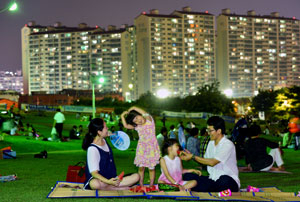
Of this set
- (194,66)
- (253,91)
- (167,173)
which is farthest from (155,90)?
(167,173)

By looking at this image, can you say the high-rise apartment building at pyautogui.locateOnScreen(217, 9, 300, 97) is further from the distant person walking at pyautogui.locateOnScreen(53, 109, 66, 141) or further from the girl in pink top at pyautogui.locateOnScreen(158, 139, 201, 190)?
the girl in pink top at pyautogui.locateOnScreen(158, 139, 201, 190)

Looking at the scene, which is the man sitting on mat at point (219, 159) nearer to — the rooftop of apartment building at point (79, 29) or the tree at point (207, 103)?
the tree at point (207, 103)

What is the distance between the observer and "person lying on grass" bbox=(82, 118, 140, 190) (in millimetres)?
6629

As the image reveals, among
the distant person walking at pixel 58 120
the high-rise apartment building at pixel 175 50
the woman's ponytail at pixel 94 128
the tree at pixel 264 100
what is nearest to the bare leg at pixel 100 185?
the woman's ponytail at pixel 94 128

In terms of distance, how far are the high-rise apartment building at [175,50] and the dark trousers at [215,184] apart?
432 feet

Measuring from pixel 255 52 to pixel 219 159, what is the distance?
523ft

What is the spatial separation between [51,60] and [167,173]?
166689 millimetres

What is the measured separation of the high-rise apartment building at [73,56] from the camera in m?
152

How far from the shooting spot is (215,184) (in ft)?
22.9

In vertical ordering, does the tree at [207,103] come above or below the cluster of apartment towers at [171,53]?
below

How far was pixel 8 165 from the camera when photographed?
38.7 ft

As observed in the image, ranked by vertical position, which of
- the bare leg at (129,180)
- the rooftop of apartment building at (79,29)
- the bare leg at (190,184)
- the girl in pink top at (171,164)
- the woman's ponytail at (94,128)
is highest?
the rooftop of apartment building at (79,29)

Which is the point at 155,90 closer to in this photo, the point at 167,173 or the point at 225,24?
the point at 225,24

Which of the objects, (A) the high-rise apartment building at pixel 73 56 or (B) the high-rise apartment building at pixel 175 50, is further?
(A) the high-rise apartment building at pixel 73 56
